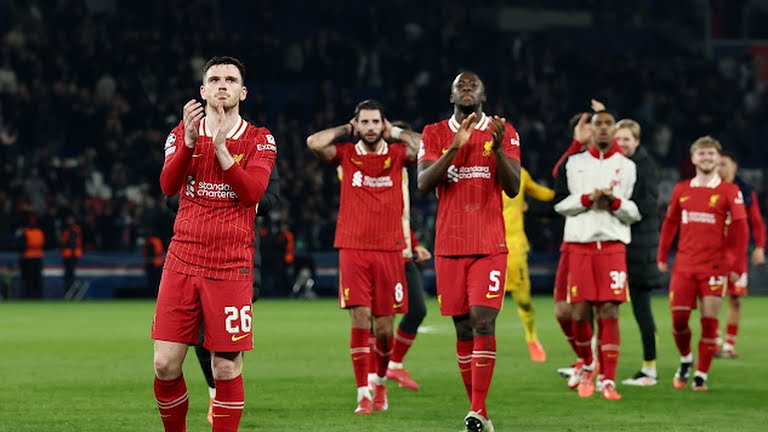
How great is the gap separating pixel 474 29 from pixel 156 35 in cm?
923

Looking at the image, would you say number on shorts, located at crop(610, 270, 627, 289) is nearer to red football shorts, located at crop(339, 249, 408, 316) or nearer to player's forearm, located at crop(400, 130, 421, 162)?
red football shorts, located at crop(339, 249, 408, 316)

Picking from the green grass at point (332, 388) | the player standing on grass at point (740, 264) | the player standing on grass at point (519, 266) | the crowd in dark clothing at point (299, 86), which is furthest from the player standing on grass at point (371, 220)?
the crowd in dark clothing at point (299, 86)

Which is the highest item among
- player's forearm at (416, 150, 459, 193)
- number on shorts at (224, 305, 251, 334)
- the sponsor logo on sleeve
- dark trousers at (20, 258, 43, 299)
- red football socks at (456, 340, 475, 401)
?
the sponsor logo on sleeve

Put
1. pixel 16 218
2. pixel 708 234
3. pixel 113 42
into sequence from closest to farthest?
1. pixel 708 234
2. pixel 16 218
3. pixel 113 42

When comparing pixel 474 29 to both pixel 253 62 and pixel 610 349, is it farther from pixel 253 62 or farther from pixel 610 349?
pixel 610 349

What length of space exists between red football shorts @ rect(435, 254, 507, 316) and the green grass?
0.85 m

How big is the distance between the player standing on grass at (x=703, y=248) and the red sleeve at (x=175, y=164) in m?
5.97

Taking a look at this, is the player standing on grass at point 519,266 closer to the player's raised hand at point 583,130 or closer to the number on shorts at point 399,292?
the player's raised hand at point 583,130

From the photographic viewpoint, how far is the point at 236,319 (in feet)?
23.2

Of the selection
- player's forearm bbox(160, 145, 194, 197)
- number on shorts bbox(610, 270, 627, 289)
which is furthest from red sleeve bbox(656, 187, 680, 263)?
player's forearm bbox(160, 145, 194, 197)

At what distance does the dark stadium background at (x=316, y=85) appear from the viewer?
28703 mm

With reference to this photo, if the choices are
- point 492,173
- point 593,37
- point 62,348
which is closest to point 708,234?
point 492,173

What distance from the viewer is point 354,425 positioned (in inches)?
365

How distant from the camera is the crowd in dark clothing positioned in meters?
29.2
